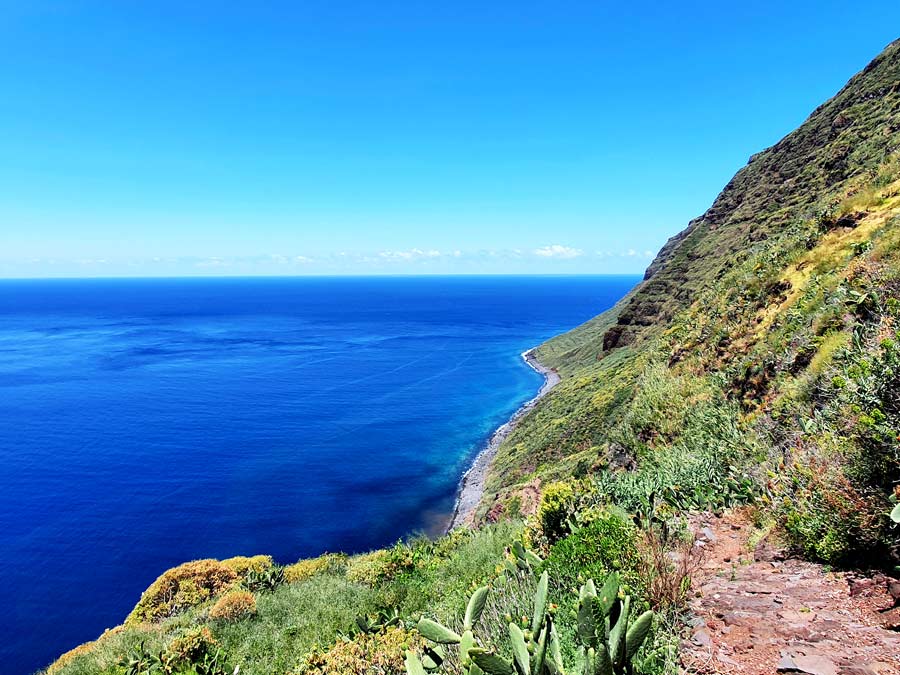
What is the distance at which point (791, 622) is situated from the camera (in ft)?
15.3

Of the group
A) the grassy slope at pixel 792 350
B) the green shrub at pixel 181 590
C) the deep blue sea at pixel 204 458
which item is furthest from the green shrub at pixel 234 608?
the deep blue sea at pixel 204 458

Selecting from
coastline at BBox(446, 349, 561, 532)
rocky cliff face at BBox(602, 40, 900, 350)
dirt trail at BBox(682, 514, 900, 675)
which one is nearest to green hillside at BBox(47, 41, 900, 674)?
dirt trail at BBox(682, 514, 900, 675)

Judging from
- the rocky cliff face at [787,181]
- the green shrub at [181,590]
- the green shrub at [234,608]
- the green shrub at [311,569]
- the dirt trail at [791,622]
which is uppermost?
the rocky cliff face at [787,181]

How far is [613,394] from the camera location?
37656mm

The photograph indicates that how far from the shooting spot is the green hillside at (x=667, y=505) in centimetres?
543

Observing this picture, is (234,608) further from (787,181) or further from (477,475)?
(787,181)

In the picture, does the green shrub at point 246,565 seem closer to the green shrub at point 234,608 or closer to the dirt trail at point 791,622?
the green shrub at point 234,608

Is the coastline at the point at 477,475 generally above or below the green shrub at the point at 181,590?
below

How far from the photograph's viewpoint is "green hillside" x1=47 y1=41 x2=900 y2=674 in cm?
543

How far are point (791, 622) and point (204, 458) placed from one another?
206 feet

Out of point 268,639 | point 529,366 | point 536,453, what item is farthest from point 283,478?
point 529,366

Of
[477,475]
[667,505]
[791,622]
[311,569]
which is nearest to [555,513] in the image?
[667,505]

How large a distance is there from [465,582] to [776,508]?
5.71 metres

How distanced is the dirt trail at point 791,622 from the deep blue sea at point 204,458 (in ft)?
122
